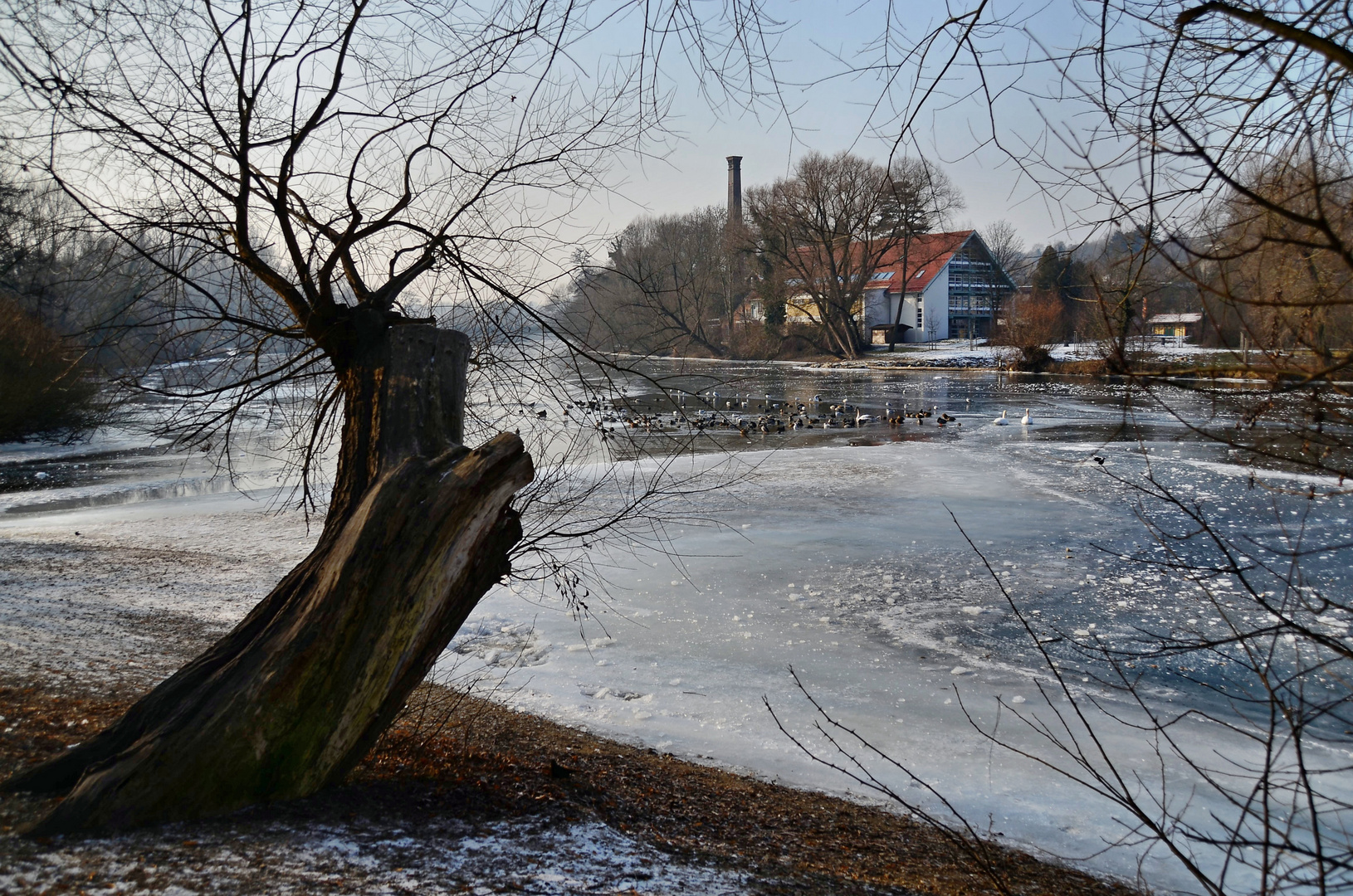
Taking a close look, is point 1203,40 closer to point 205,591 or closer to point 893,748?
point 893,748

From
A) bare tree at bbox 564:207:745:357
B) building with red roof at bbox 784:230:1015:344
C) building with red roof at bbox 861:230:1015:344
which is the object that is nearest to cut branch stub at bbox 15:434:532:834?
bare tree at bbox 564:207:745:357

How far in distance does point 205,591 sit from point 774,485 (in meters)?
8.34

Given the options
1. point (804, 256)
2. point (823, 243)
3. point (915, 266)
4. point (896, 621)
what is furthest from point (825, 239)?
point (896, 621)

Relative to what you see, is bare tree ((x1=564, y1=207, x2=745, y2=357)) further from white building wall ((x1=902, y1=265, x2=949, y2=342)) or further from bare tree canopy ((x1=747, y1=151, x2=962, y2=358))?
white building wall ((x1=902, y1=265, x2=949, y2=342))

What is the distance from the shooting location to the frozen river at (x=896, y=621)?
5207 millimetres

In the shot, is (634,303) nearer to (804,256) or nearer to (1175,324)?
(1175,324)

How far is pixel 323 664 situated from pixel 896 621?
5.43 meters

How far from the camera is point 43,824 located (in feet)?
9.81

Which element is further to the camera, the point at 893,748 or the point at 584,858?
the point at 893,748

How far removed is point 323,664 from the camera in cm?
339

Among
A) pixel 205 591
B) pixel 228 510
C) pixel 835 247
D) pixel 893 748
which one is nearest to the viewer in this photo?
pixel 893 748

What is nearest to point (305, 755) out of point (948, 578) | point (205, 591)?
point (205, 591)

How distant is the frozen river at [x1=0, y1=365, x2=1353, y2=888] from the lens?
5.21 m

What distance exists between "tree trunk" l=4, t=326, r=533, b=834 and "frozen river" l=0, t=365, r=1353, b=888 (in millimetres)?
2351
